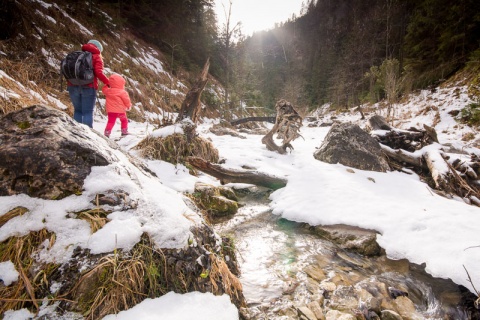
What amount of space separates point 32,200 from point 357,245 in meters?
3.02

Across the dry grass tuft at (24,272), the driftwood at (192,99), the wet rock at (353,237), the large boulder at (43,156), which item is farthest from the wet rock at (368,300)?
the driftwood at (192,99)

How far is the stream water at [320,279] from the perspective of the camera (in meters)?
1.91

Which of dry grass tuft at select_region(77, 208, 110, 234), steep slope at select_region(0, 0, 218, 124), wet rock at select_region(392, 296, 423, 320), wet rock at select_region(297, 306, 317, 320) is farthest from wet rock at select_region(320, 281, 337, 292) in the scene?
steep slope at select_region(0, 0, 218, 124)

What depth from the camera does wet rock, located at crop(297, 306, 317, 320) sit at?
69.2 inches

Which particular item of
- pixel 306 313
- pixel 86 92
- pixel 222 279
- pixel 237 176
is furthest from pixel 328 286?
pixel 86 92

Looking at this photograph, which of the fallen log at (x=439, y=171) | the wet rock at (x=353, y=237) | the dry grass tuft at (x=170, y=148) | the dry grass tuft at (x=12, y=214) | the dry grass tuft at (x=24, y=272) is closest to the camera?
the dry grass tuft at (x=24, y=272)

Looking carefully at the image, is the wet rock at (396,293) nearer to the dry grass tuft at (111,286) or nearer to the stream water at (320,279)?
the stream water at (320,279)

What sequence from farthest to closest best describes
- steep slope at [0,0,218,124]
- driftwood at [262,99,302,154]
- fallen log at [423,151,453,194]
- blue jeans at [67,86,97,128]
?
1. driftwood at [262,99,302,154]
2. steep slope at [0,0,218,124]
3. fallen log at [423,151,453,194]
4. blue jeans at [67,86,97,128]

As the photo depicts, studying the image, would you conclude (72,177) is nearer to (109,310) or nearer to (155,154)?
(109,310)

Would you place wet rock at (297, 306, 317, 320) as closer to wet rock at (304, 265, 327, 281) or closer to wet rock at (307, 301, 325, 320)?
wet rock at (307, 301, 325, 320)

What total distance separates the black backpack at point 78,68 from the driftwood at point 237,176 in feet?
6.66

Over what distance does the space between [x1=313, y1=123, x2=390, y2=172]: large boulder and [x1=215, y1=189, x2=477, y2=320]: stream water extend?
274 cm

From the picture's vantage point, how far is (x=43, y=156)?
1525 millimetres

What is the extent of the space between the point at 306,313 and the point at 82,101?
427 cm
